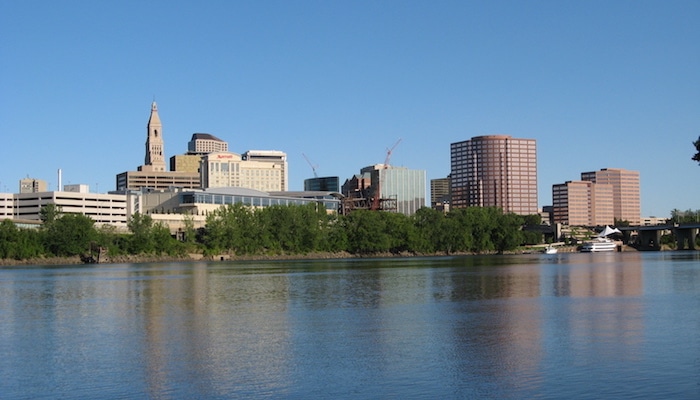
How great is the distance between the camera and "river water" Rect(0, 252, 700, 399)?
31656 mm

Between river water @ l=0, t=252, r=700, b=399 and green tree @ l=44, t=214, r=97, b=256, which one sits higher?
green tree @ l=44, t=214, r=97, b=256

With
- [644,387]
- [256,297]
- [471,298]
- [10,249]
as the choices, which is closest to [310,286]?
[256,297]

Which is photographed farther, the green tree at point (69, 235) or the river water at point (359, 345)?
the green tree at point (69, 235)

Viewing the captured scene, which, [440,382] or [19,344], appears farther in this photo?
[19,344]

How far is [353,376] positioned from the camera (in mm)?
33656

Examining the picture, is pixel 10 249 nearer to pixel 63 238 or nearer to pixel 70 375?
pixel 63 238

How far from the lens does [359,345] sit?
41.4m

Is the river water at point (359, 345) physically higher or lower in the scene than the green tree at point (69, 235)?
lower

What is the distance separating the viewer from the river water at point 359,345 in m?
31.7

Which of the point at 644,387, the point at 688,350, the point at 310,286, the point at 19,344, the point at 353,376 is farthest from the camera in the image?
the point at 310,286

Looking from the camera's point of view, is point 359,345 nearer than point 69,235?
Yes

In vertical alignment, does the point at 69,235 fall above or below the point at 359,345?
above

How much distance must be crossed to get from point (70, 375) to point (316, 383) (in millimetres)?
10475

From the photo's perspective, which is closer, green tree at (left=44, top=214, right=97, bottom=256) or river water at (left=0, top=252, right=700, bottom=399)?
river water at (left=0, top=252, right=700, bottom=399)
